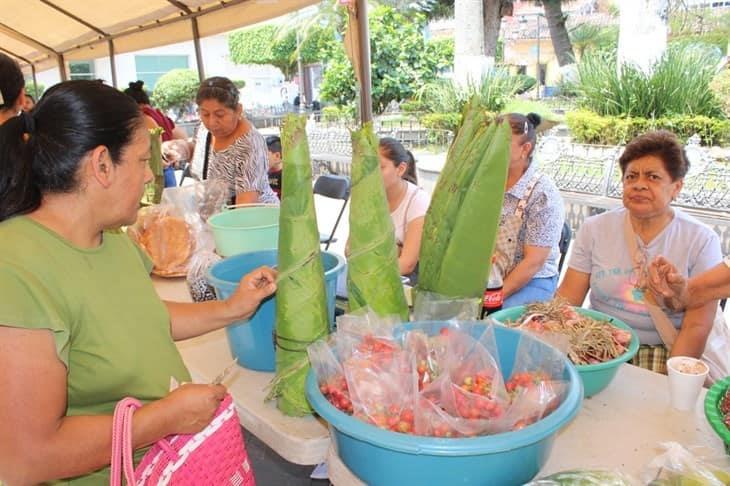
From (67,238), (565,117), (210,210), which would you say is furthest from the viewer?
(565,117)

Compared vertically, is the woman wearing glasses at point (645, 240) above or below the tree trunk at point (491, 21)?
below

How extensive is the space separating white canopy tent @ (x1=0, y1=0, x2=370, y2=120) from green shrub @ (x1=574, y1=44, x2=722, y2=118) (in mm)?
4814

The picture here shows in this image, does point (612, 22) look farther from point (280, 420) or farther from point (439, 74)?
point (280, 420)

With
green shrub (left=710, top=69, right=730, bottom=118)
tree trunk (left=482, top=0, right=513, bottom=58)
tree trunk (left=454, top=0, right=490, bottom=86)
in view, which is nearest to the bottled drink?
green shrub (left=710, top=69, right=730, bottom=118)

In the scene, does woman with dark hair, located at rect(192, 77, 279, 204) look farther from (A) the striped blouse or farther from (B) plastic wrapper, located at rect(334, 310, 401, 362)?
(B) plastic wrapper, located at rect(334, 310, 401, 362)

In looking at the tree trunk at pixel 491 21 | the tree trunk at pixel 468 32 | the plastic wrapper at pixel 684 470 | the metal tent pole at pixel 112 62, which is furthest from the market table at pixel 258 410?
the tree trunk at pixel 491 21

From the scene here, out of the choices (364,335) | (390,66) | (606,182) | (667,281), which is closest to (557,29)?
(390,66)

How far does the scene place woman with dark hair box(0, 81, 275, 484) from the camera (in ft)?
2.91

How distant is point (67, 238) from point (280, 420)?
Result: 554 millimetres

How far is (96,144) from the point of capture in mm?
1020

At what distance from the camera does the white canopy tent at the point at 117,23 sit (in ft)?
14.0

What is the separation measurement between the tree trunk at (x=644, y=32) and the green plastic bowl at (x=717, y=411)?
7.26 meters

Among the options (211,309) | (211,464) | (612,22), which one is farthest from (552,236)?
(612,22)

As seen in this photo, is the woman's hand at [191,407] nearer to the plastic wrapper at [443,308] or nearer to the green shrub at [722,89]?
the plastic wrapper at [443,308]
